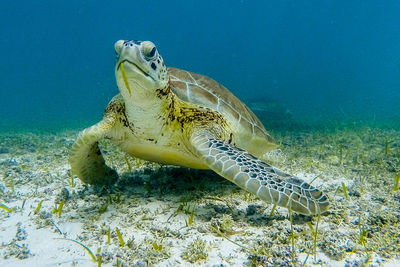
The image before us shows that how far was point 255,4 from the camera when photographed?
95.2 meters

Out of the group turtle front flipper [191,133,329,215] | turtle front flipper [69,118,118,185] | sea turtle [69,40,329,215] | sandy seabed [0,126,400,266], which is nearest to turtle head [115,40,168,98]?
sea turtle [69,40,329,215]

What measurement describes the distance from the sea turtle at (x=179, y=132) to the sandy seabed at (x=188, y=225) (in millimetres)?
249

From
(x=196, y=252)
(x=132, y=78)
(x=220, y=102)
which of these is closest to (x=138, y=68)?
(x=132, y=78)

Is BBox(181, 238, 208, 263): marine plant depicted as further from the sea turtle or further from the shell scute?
the shell scute

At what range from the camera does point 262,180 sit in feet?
6.79

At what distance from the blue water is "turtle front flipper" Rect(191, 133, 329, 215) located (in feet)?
278

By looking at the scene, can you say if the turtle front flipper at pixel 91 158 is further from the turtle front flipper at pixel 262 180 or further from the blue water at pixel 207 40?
the blue water at pixel 207 40

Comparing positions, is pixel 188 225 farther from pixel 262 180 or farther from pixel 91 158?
pixel 91 158

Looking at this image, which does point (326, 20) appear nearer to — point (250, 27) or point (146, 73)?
point (250, 27)

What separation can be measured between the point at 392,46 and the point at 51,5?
136 metres

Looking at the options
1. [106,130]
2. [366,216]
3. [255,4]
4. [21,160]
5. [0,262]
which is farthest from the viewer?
[255,4]

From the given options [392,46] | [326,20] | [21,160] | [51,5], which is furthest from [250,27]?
[21,160]

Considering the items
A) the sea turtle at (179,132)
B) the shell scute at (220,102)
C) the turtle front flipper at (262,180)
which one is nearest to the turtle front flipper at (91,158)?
the sea turtle at (179,132)

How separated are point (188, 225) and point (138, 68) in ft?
4.73
